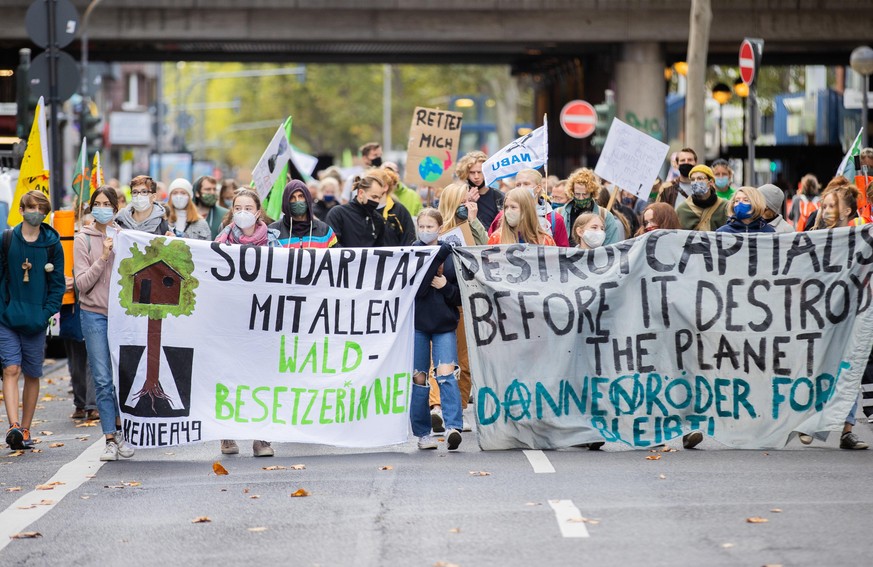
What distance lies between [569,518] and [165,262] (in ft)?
12.4

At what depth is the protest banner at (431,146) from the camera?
1817 centimetres

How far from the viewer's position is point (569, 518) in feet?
25.9

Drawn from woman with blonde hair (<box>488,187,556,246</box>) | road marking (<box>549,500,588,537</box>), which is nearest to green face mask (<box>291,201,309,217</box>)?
woman with blonde hair (<box>488,187,556,246</box>)

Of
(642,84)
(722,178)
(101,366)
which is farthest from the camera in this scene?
(642,84)

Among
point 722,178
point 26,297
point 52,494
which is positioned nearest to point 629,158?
point 722,178

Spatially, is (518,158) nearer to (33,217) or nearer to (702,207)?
(702,207)

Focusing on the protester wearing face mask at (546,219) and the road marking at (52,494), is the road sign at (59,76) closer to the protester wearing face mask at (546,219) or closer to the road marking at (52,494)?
the protester wearing face mask at (546,219)

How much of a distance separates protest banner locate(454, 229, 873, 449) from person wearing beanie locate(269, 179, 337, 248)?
1214 mm

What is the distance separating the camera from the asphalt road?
284 inches

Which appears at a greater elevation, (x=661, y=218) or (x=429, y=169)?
(x=429, y=169)

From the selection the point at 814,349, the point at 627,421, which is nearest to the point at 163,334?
the point at 627,421

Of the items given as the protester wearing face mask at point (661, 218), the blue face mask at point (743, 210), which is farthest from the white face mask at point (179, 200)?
the blue face mask at point (743, 210)

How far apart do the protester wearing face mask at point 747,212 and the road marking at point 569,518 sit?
357 centimetres

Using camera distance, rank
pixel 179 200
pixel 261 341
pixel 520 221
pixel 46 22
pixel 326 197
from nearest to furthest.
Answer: pixel 261 341, pixel 520 221, pixel 179 200, pixel 46 22, pixel 326 197
